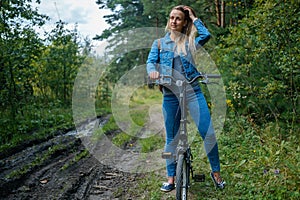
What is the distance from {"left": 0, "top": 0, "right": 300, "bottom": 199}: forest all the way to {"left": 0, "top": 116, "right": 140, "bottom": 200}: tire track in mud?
29.9 inches

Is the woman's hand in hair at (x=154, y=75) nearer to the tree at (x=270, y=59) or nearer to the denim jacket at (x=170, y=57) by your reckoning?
the denim jacket at (x=170, y=57)

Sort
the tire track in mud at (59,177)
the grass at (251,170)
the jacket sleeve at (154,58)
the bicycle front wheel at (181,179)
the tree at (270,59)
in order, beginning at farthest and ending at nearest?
the tree at (270,59) < the tire track in mud at (59,177) < the grass at (251,170) < the jacket sleeve at (154,58) < the bicycle front wheel at (181,179)

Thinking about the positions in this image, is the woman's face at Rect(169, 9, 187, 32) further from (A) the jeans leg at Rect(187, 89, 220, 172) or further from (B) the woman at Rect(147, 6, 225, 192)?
(A) the jeans leg at Rect(187, 89, 220, 172)

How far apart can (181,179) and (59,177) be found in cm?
205

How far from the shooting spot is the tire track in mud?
12.8ft

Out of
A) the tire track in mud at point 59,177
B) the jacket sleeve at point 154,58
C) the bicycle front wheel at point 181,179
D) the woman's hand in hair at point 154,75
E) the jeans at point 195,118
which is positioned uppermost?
the jacket sleeve at point 154,58


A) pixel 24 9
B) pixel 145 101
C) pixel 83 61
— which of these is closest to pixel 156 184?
pixel 24 9

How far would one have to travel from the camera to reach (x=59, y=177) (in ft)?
14.6

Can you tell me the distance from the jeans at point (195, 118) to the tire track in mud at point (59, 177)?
37.8 inches

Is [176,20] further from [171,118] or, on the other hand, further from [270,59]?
[270,59]

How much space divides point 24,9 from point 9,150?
9.82ft

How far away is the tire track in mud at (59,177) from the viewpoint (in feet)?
12.8

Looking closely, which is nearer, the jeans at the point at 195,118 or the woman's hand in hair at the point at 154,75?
the woman's hand in hair at the point at 154,75

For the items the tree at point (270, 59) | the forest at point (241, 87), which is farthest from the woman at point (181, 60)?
the tree at point (270, 59)
